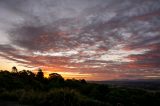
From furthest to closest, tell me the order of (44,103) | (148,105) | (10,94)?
(148,105), (10,94), (44,103)

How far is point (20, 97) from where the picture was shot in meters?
17.2

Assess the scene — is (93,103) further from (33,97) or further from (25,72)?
(25,72)

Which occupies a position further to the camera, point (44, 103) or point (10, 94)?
point (10, 94)

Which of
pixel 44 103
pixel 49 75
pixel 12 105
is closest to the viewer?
pixel 12 105

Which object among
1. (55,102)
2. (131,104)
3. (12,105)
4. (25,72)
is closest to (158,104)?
(131,104)

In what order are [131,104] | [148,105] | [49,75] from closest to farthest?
[131,104] → [148,105] → [49,75]

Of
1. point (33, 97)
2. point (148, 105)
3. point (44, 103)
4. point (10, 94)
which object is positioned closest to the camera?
point (44, 103)

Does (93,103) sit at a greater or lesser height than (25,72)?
lesser

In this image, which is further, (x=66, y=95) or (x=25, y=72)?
(x=25, y=72)

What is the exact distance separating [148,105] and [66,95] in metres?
15.6

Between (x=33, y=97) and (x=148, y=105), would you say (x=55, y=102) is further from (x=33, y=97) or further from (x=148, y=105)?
(x=148, y=105)

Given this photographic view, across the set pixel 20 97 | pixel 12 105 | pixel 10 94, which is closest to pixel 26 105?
pixel 12 105

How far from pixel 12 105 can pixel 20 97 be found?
271 cm

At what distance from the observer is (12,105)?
47.4ft
